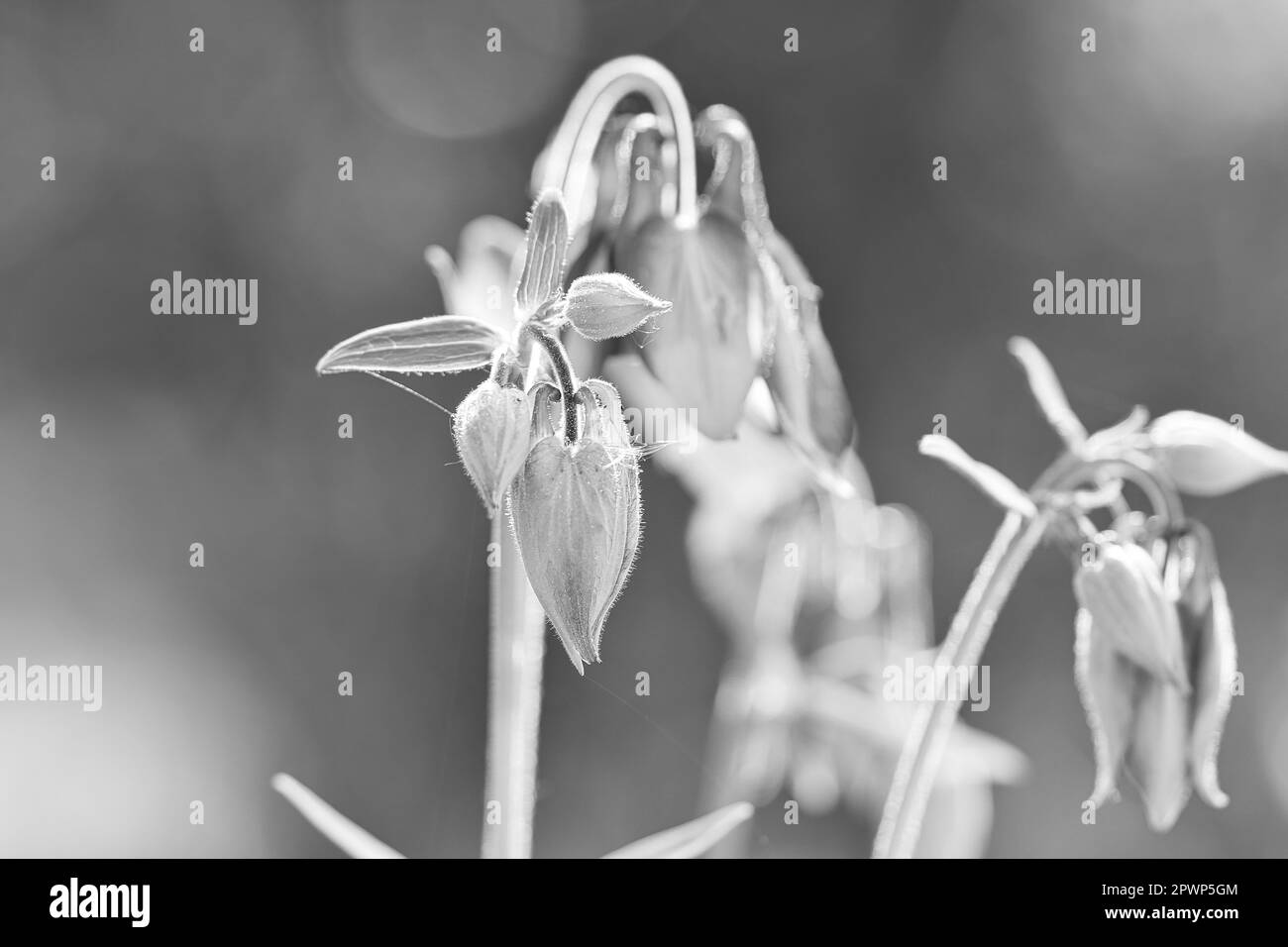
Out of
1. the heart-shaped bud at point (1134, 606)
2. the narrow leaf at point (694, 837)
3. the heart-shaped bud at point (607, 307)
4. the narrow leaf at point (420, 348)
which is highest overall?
the heart-shaped bud at point (607, 307)

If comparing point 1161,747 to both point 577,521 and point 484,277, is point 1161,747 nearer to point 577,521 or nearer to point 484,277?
point 577,521

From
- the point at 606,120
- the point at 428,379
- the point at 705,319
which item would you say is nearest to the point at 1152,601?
the point at 705,319

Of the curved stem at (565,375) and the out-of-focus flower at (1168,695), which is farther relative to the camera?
the out-of-focus flower at (1168,695)

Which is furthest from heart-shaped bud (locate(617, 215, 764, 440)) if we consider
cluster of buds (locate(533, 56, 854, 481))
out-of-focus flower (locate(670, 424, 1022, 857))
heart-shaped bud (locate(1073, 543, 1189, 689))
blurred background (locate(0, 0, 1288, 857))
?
blurred background (locate(0, 0, 1288, 857))

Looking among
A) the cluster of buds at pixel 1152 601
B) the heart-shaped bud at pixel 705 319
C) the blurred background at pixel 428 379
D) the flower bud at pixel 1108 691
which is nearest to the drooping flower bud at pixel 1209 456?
the cluster of buds at pixel 1152 601

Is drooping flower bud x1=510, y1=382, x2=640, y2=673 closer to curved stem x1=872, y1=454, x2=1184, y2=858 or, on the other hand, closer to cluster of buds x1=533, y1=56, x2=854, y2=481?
cluster of buds x1=533, y1=56, x2=854, y2=481

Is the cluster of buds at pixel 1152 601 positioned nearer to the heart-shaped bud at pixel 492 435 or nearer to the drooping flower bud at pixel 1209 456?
the drooping flower bud at pixel 1209 456

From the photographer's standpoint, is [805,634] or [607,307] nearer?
[607,307]
